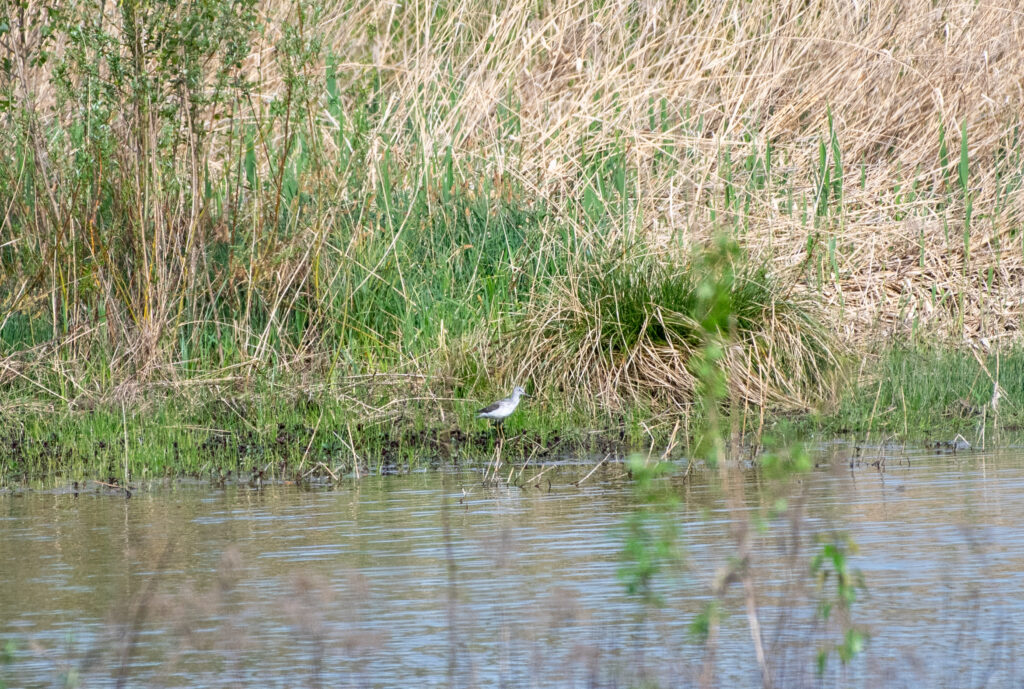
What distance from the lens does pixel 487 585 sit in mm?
5254

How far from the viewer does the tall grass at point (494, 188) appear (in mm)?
10281

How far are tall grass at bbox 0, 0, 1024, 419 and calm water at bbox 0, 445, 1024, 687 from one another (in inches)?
109

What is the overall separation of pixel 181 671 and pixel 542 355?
19.1 feet

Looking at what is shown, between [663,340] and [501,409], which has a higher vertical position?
[663,340]

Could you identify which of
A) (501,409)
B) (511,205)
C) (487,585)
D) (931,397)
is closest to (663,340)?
(501,409)

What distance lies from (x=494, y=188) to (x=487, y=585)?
7198 millimetres

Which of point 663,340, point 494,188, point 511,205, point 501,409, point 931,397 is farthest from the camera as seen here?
point 494,188

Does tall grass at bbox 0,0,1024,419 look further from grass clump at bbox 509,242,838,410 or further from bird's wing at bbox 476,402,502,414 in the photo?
bird's wing at bbox 476,402,502,414

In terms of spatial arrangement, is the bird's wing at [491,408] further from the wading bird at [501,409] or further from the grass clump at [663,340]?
the grass clump at [663,340]

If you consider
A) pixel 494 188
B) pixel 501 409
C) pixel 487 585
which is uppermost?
pixel 494 188

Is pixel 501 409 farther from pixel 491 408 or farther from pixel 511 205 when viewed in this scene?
pixel 511 205

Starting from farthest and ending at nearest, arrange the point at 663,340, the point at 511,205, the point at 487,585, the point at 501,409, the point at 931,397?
the point at 511,205
the point at 663,340
the point at 931,397
the point at 501,409
the point at 487,585

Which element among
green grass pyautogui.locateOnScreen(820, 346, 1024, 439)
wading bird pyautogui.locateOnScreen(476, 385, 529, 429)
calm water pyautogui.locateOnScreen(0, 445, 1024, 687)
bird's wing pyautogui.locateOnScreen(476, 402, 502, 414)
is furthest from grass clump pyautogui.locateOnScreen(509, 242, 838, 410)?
calm water pyautogui.locateOnScreen(0, 445, 1024, 687)

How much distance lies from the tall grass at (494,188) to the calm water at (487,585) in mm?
2771
